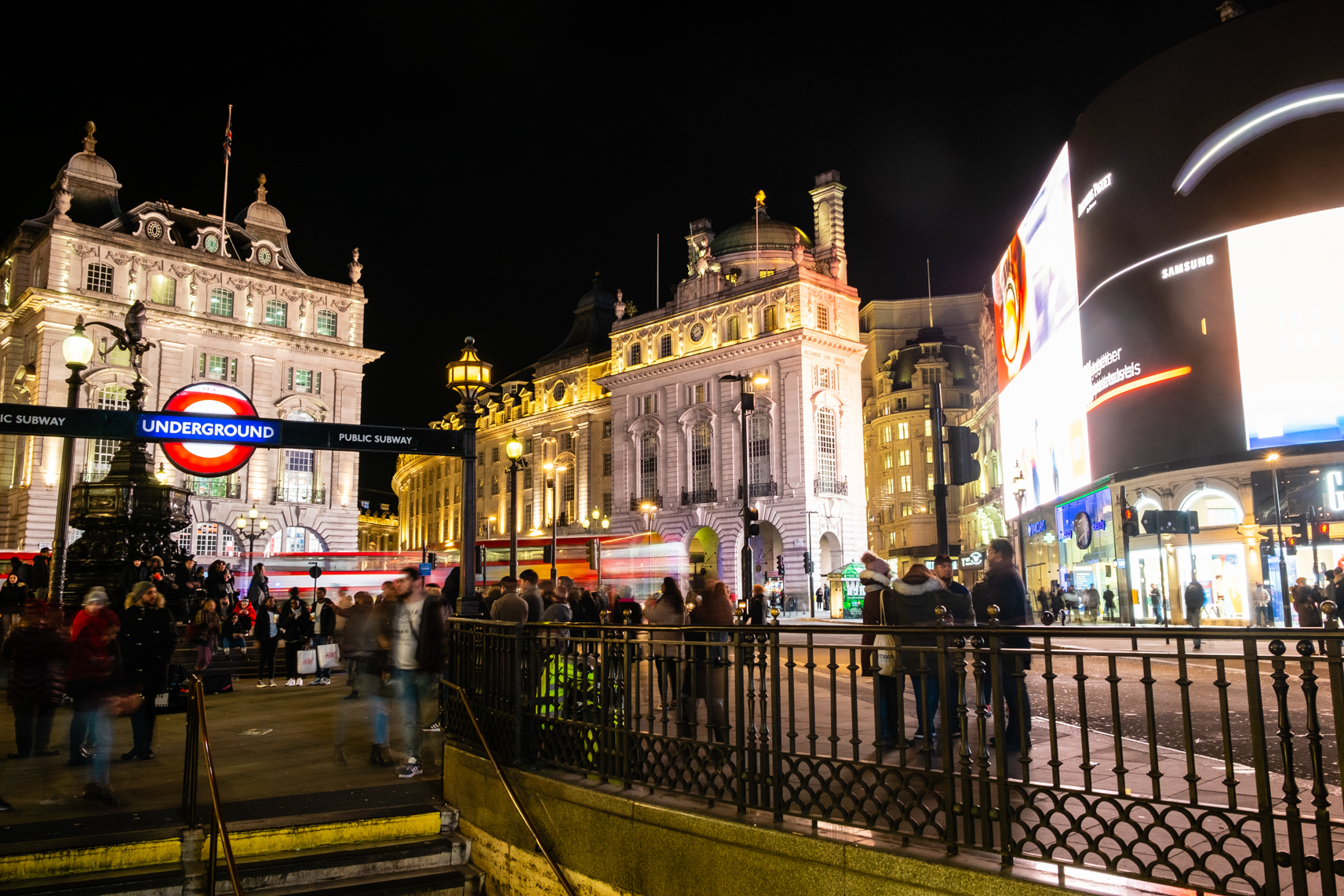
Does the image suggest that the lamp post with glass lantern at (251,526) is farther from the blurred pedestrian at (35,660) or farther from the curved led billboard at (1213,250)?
the blurred pedestrian at (35,660)

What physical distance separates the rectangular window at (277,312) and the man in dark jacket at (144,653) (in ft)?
175

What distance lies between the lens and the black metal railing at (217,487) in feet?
177

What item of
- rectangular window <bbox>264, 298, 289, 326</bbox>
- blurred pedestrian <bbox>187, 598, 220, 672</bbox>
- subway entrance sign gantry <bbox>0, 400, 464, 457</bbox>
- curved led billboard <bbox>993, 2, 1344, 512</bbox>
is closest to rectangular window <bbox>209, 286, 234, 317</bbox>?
rectangular window <bbox>264, 298, 289, 326</bbox>

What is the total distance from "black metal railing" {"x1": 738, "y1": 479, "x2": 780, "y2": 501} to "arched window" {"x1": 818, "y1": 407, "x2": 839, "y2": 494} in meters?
2.73

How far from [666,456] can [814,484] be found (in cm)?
1202

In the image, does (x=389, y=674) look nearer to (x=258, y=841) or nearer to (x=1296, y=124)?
(x=258, y=841)

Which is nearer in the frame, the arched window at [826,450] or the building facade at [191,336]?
the building facade at [191,336]

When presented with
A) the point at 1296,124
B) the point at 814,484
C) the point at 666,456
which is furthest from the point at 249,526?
the point at 1296,124

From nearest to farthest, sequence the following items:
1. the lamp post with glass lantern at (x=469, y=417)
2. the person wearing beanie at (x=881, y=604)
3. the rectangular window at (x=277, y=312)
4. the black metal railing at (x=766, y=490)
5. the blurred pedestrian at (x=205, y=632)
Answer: the person wearing beanie at (x=881, y=604) → the lamp post with glass lantern at (x=469, y=417) → the blurred pedestrian at (x=205, y=632) → the black metal railing at (x=766, y=490) → the rectangular window at (x=277, y=312)

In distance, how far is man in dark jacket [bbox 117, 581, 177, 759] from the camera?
9.56m

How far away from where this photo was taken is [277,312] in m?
59.2

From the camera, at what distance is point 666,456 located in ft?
206

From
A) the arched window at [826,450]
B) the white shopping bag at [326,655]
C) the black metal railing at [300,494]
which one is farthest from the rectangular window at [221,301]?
the white shopping bag at [326,655]

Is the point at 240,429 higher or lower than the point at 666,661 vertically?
higher
